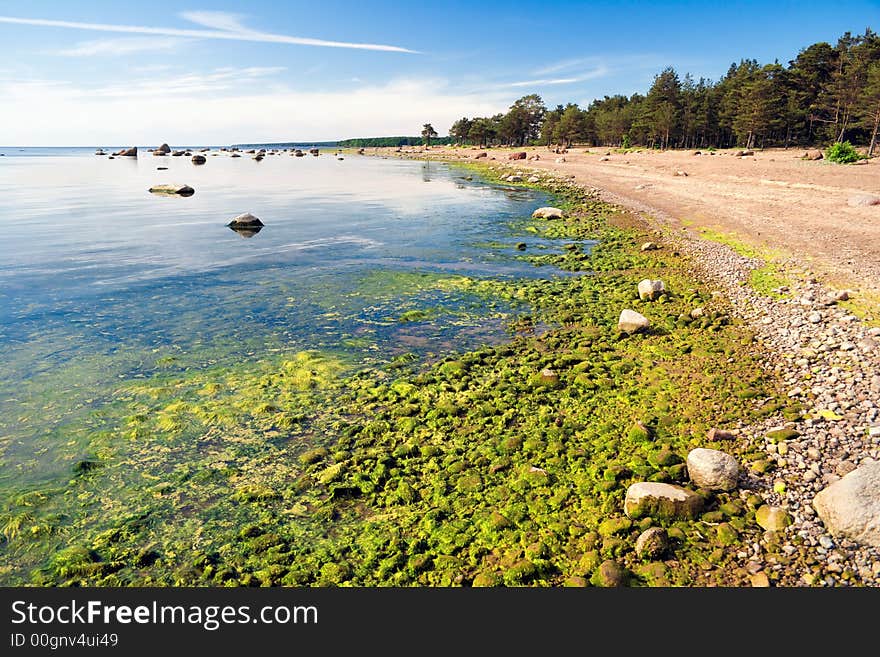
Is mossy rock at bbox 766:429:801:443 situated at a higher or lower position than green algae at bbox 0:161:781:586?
higher

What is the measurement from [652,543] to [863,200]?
106 feet

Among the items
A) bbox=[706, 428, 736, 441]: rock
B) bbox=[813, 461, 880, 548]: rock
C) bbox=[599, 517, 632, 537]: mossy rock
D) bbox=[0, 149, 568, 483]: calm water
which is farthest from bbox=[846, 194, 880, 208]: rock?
bbox=[599, 517, 632, 537]: mossy rock

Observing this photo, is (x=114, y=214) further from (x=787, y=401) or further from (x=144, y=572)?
(x=787, y=401)

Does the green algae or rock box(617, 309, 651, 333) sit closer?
the green algae


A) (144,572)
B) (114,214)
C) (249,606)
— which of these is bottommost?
(144,572)

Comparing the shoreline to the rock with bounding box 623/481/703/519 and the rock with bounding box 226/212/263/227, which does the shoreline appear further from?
the rock with bounding box 226/212/263/227

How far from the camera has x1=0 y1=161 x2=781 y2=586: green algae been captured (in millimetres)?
6648

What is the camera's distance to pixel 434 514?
298 inches

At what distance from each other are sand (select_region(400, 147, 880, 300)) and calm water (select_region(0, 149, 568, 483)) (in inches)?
386

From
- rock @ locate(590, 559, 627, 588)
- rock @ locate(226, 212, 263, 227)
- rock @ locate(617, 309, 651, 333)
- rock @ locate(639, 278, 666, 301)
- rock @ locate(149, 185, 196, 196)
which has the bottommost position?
rock @ locate(590, 559, 627, 588)

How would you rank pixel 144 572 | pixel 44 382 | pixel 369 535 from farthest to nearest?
pixel 44 382 → pixel 369 535 → pixel 144 572

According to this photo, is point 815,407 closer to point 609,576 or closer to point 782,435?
point 782,435

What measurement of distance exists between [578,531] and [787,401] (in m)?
5.74

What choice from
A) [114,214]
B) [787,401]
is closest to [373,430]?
[787,401]
